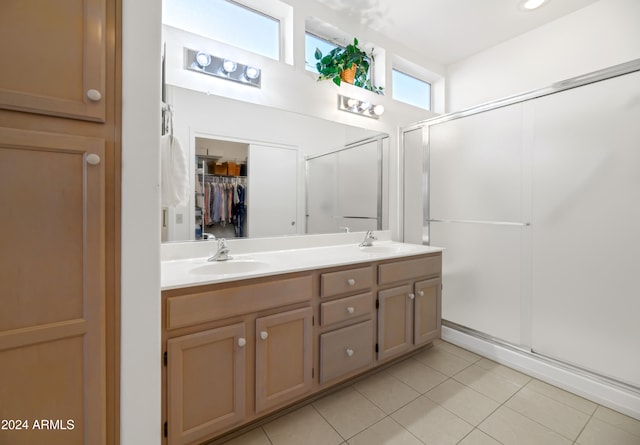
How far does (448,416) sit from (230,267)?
1.54 m

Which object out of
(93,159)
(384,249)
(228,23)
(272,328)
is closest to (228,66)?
(228,23)

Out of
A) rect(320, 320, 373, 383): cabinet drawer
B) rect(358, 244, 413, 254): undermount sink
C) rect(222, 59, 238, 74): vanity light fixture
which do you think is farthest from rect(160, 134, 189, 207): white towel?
rect(358, 244, 413, 254): undermount sink

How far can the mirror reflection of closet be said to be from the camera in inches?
69.8

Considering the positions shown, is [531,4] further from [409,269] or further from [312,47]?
[409,269]

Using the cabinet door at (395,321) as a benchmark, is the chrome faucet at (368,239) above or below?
above

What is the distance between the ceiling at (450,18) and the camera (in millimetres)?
2238

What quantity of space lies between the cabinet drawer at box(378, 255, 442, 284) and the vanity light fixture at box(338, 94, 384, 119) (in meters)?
1.39

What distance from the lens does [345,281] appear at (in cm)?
169

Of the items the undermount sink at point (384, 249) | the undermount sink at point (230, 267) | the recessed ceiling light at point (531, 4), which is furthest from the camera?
the undermount sink at point (384, 249)

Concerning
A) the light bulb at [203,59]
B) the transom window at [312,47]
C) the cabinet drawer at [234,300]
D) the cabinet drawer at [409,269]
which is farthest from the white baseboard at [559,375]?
the light bulb at [203,59]

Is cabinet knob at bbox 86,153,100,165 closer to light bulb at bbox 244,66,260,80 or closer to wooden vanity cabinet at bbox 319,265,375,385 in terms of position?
wooden vanity cabinet at bbox 319,265,375,385

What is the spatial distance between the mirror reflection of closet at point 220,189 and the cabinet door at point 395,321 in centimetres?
110

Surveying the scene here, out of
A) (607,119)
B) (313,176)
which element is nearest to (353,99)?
(313,176)

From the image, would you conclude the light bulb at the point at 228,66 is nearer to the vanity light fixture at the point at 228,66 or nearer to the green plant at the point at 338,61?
the vanity light fixture at the point at 228,66
